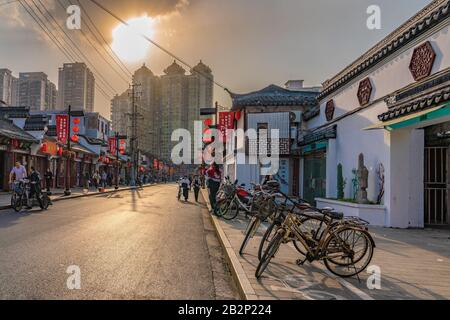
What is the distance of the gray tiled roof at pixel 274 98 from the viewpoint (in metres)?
21.2

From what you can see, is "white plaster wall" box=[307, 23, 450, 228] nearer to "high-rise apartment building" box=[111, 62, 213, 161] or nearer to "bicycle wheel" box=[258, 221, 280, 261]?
"bicycle wheel" box=[258, 221, 280, 261]

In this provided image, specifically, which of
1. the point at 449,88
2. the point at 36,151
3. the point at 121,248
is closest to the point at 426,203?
the point at 449,88

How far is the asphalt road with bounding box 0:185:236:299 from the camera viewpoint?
4258 millimetres

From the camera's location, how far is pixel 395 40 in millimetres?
10094

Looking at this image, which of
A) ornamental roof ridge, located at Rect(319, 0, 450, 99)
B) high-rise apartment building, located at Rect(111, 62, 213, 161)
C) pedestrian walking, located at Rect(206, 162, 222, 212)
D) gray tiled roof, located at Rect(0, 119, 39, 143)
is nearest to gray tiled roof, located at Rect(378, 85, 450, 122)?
ornamental roof ridge, located at Rect(319, 0, 450, 99)

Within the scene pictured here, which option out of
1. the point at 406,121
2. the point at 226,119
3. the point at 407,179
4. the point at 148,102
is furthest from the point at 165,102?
the point at 406,121

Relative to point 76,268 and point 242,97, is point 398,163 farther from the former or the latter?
point 242,97

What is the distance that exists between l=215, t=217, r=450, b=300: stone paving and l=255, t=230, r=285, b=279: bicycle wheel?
110 mm

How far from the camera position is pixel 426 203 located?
Result: 10.2m

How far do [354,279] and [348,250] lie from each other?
0.43 m

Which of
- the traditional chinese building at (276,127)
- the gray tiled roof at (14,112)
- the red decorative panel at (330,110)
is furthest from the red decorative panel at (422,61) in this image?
the gray tiled roof at (14,112)

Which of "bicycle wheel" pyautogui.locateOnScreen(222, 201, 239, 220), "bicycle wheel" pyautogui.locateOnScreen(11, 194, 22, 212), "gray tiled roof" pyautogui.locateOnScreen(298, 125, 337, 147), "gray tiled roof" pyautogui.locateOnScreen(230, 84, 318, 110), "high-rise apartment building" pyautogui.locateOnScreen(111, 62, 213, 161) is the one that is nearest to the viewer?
"bicycle wheel" pyautogui.locateOnScreen(222, 201, 239, 220)

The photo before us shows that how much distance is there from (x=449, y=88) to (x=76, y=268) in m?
8.28

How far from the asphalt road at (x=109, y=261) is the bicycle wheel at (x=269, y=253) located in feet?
1.62
